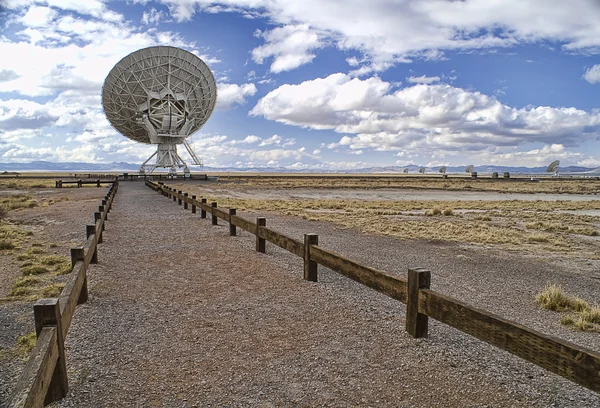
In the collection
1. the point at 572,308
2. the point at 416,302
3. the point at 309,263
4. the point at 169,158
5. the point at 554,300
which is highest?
the point at 169,158

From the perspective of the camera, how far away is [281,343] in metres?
4.88

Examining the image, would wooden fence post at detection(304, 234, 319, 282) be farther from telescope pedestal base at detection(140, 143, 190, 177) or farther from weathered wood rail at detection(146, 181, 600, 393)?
telescope pedestal base at detection(140, 143, 190, 177)

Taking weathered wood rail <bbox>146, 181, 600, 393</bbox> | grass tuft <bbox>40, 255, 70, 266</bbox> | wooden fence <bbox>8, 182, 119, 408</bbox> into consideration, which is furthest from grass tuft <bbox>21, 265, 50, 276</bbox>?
weathered wood rail <bbox>146, 181, 600, 393</bbox>

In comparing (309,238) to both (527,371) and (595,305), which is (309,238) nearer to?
(527,371)

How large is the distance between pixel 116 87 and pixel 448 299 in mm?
58166

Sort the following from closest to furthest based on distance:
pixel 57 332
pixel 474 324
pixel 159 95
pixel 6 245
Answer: pixel 57 332
pixel 474 324
pixel 6 245
pixel 159 95

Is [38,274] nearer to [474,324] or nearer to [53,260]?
[53,260]

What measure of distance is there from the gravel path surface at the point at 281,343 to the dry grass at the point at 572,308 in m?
0.23

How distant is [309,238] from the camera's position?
7398 mm

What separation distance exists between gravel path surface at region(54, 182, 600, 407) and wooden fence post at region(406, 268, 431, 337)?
119mm

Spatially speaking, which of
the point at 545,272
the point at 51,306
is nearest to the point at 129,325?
the point at 51,306

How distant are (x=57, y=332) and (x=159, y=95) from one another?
56.9 meters

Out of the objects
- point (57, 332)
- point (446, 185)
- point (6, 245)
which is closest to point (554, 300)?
point (57, 332)

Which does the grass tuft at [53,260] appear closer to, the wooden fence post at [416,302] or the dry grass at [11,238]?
the dry grass at [11,238]
